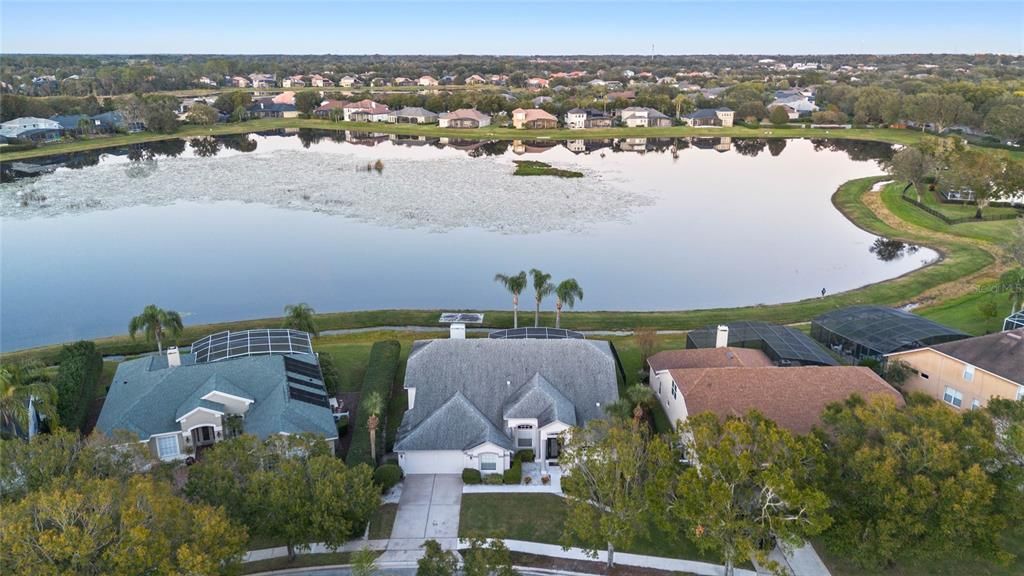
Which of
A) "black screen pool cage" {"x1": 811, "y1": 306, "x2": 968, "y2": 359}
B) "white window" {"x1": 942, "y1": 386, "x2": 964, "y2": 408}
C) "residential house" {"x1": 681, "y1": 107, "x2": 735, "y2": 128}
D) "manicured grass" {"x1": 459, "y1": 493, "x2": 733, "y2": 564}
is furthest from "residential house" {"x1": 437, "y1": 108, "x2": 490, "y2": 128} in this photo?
"manicured grass" {"x1": 459, "y1": 493, "x2": 733, "y2": 564}

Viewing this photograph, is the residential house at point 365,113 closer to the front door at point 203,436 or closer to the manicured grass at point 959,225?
the manicured grass at point 959,225

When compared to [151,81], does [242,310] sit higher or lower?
lower

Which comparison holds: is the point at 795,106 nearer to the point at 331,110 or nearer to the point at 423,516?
the point at 331,110

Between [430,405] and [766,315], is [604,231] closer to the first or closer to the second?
[766,315]

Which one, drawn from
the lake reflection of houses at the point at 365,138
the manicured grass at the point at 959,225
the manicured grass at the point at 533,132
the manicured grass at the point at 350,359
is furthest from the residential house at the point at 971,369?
the lake reflection of houses at the point at 365,138

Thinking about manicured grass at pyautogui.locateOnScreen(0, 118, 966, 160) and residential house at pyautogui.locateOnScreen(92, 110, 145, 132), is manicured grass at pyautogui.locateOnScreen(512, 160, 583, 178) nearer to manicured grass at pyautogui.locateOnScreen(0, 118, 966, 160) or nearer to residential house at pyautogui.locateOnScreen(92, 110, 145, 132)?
manicured grass at pyautogui.locateOnScreen(0, 118, 966, 160)

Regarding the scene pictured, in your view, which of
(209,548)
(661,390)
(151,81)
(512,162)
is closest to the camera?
(209,548)

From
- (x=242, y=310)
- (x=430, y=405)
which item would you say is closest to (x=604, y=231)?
(x=242, y=310)
